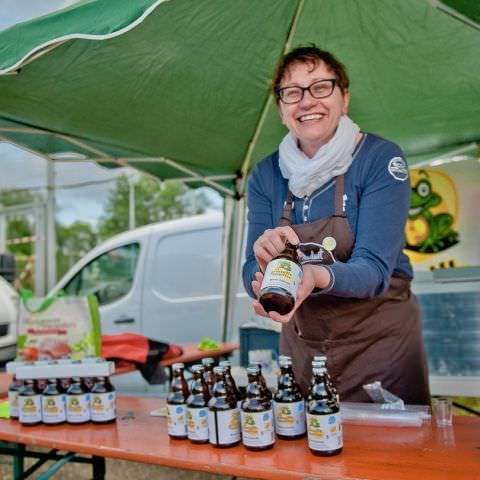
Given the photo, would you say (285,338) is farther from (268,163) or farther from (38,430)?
(38,430)

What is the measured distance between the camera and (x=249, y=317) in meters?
4.69

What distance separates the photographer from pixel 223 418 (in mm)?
1522

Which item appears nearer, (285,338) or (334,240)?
(334,240)

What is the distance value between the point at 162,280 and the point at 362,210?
12.5 ft

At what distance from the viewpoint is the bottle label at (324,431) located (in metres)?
1.41

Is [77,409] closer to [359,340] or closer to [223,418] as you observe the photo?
[223,418]

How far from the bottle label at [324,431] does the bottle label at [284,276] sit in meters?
0.38

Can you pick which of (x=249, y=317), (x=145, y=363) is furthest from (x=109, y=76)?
(x=249, y=317)

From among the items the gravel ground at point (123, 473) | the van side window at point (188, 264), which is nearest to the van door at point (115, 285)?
the van side window at point (188, 264)

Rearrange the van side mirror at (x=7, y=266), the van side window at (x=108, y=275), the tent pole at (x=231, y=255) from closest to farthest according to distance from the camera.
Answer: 1. the tent pole at (x=231, y=255)
2. the van side mirror at (x=7, y=266)
3. the van side window at (x=108, y=275)

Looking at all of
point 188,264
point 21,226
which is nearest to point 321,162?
point 188,264

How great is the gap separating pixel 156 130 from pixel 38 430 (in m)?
1.99

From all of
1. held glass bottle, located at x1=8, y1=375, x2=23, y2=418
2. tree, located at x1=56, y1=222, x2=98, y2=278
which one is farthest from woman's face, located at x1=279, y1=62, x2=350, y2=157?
tree, located at x1=56, y1=222, x2=98, y2=278

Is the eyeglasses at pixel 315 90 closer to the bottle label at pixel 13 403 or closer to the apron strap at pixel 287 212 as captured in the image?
the apron strap at pixel 287 212
